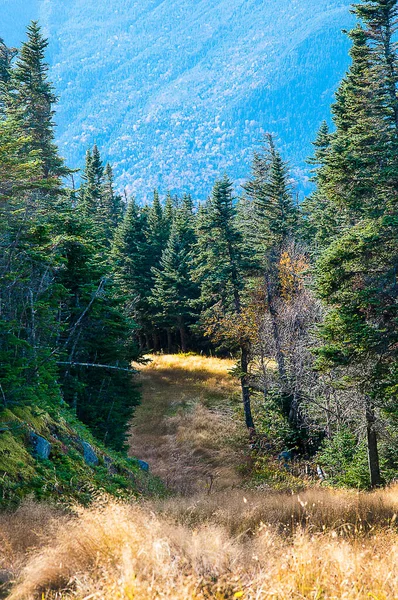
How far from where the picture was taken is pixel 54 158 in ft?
89.9

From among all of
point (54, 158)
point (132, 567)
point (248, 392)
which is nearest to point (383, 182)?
point (132, 567)

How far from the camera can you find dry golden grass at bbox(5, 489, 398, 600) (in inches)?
142

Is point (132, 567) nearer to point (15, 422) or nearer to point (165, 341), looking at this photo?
point (15, 422)

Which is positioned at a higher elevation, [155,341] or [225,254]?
[225,254]

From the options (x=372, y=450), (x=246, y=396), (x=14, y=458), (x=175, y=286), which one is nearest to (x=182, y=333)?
(x=175, y=286)

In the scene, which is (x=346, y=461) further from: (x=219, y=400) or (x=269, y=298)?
(x=219, y=400)

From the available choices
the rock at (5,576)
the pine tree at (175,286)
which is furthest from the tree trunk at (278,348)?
the rock at (5,576)

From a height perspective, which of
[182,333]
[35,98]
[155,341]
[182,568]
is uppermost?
[35,98]

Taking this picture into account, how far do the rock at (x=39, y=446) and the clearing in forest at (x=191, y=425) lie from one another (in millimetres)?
8840

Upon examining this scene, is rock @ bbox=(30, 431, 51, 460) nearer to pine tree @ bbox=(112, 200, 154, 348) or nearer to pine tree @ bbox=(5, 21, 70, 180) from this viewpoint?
pine tree @ bbox=(5, 21, 70, 180)

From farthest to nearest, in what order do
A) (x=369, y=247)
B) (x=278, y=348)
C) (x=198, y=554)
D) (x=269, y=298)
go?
1. (x=269, y=298)
2. (x=278, y=348)
3. (x=369, y=247)
4. (x=198, y=554)

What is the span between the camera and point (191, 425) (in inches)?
1095

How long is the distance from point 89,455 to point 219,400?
22027mm

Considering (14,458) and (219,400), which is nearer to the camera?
(14,458)
